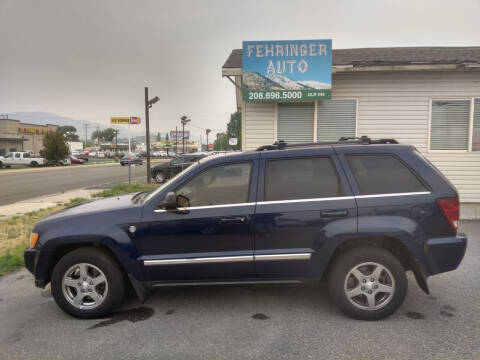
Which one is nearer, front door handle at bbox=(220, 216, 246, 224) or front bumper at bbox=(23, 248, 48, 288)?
front door handle at bbox=(220, 216, 246, 224)

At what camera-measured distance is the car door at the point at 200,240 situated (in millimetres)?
3270

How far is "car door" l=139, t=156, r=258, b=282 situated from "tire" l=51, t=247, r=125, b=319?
372 millimetres

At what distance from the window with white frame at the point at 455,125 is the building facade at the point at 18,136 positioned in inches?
2359

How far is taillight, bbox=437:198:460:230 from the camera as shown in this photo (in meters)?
3.23

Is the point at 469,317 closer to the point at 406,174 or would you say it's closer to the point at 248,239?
the point at 406,174

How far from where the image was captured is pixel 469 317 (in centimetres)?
334

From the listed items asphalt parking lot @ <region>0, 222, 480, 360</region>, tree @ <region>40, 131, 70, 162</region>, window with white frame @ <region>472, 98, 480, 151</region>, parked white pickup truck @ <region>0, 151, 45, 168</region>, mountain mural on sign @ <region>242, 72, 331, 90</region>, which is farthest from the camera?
tree @ <region>40, 131, 70, 162</region>

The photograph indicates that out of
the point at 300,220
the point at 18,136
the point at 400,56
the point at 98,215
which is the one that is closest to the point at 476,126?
the point at 400,56

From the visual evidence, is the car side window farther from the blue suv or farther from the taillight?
the taillight

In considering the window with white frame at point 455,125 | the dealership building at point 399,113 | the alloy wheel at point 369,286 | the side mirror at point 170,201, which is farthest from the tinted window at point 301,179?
the window with white frame at point 455,125

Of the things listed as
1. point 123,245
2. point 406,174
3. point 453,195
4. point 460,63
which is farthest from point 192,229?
point 460,63

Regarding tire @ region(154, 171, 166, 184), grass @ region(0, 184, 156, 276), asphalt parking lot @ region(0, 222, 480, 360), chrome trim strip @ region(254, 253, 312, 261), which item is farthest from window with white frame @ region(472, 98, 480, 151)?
tire @ region(154, 171, 166, 184)

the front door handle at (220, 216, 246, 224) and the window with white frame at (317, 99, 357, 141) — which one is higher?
the window with white frame at (317, 99, 357, 141)

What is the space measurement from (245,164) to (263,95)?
500 centimetres
